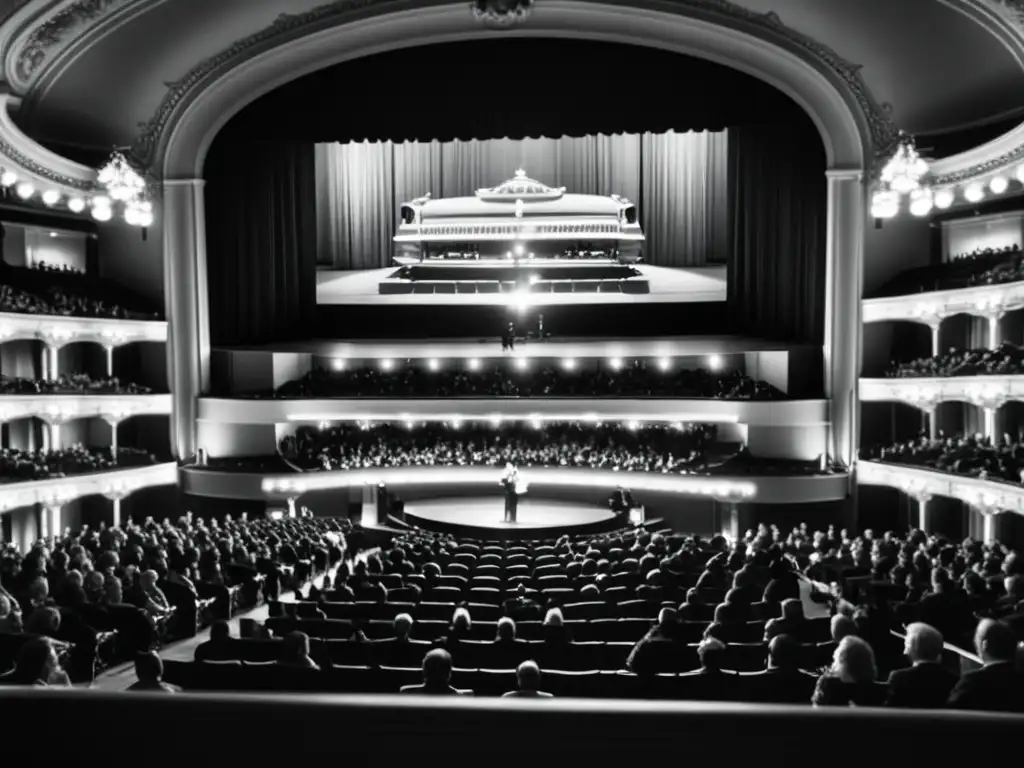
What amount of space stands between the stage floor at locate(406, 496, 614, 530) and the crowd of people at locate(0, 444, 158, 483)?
28.7 ft

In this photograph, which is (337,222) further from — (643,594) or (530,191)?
(643,594)

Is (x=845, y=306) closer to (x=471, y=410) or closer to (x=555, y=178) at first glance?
(x=555, y=178)

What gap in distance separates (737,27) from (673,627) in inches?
942

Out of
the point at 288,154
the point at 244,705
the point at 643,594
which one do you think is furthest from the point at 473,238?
the point at 244,705

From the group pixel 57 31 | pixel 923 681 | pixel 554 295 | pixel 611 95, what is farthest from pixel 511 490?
pixel 923 681

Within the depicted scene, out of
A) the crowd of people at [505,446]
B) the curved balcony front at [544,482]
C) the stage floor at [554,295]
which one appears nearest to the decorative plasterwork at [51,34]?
the stage floor at [554,295]

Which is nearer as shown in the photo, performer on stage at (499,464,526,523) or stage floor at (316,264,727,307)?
performer on stage at (499,464,526,523)

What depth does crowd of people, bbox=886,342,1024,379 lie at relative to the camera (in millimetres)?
21797

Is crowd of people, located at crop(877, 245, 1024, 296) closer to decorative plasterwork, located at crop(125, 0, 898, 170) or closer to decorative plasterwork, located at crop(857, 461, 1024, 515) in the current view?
decorative plasterwork, located at crop(125, 0, 898, 170)

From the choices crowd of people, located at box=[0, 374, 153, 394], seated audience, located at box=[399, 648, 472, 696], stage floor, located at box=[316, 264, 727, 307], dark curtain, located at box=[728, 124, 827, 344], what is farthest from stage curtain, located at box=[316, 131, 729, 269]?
seated audience, located at box=[399, 648, 472, 696]

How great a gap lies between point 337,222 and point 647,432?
14.4m

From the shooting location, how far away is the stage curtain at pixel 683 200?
3456 cm

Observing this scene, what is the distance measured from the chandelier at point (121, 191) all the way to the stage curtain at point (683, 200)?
17302mm

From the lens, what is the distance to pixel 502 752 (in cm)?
173
